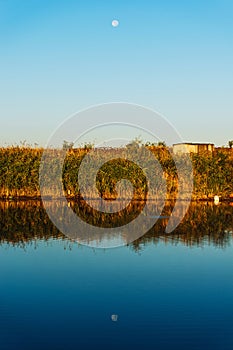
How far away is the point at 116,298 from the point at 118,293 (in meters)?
0.27

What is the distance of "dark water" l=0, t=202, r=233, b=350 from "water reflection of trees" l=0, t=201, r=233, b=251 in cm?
5

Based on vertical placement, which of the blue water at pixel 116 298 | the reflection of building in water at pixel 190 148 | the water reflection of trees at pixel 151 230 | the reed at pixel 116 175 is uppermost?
the reflection of building in water at pixel 190 148

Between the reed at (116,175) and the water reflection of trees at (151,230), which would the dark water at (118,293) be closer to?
the water reflection of trees at (151,230)

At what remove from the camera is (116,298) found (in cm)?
765

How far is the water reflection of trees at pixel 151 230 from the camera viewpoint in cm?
1290

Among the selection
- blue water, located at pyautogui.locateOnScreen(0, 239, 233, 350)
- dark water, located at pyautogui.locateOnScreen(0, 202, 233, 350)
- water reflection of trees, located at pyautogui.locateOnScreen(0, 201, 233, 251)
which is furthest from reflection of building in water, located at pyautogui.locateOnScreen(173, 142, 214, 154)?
blue water, located at pyautogui.locateOnScreen(0, 239, 233, 350)

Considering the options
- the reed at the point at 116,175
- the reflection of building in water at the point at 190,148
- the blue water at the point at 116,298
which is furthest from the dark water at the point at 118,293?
the reflection of building in water at the point at 190,148

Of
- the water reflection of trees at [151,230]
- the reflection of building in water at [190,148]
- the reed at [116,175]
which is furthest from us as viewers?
the reflection of building in water at [190,148]

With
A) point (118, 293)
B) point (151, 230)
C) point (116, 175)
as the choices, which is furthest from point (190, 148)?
point (118, 293)

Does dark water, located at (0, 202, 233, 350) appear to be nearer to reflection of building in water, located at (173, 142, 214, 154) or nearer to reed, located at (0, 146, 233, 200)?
reed, located at (0, 146, 233, 200)

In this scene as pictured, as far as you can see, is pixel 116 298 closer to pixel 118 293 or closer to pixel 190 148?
pixel 118 293

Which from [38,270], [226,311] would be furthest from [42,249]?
[226,311]

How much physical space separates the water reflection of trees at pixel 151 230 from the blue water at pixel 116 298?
3.54 ft

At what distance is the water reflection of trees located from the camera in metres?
12.9
